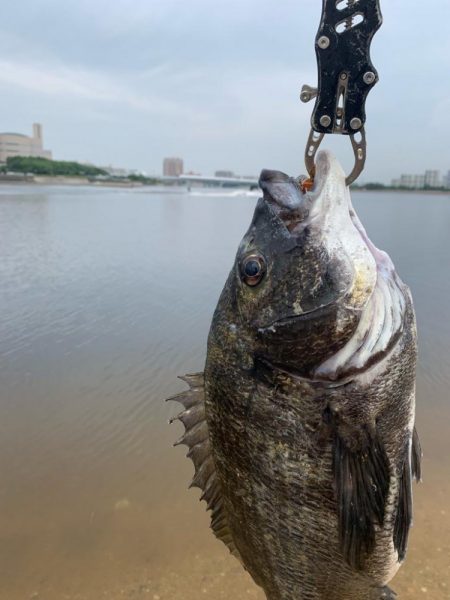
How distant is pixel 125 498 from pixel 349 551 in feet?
10.8

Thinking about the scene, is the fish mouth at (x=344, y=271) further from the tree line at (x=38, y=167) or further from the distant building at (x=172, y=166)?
the distant building at (x=172, y=166)

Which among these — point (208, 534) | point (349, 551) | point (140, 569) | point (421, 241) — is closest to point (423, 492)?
point (208, 534)

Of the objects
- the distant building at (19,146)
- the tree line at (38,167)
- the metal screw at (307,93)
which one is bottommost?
the metal screw at (307,93)

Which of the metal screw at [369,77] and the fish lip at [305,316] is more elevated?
the metal screw at [369,77]

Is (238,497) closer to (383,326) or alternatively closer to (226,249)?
(383,326)

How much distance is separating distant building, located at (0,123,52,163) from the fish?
146780mm

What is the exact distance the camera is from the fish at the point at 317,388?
1865mm

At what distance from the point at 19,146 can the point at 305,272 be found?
157674mm

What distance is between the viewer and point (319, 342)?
186 cm

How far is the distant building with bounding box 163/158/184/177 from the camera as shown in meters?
177

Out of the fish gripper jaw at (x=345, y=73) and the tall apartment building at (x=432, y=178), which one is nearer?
the fish gripper jaw at (x=345, y=73)

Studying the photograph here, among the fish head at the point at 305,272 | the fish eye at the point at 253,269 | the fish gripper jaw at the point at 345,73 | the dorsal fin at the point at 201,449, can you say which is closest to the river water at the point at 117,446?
the dorsal fin at the point at 201,449

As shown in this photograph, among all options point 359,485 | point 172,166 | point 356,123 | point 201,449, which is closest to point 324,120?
point 356,123

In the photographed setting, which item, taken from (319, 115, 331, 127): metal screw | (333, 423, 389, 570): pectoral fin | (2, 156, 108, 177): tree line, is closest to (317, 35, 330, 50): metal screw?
(319, 115, 331, 127): metal screw
